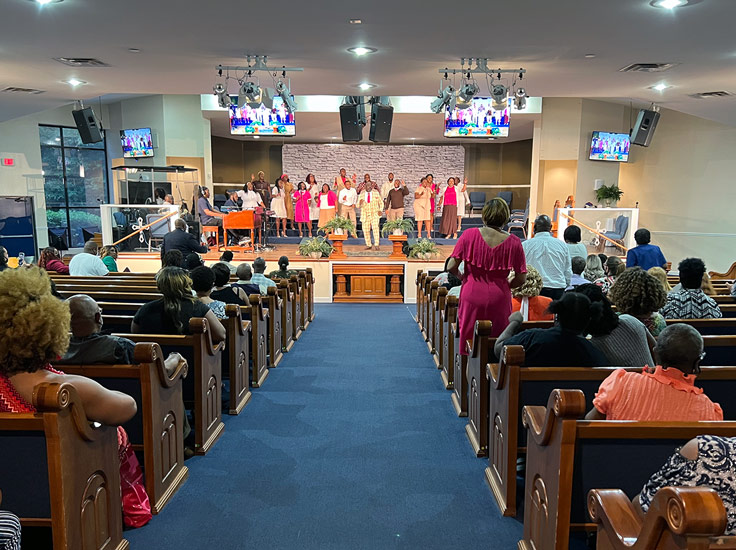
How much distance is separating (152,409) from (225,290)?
205 cm

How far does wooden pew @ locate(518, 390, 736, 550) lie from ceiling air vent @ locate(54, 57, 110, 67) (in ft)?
20.9

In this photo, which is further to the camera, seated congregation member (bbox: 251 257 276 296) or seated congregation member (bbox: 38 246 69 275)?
seated congregation member (bbox: 38 246 69 275)

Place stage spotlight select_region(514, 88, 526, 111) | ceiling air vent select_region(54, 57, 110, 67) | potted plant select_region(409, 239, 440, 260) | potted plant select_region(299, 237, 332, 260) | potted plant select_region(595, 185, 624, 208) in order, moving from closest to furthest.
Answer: ceiling air vent select_region(54, 57, 110, 67) < stage spotlight select_region(514, 88, 526, 111) < potted plant select_region(299, 237, 332, 260) < potted plant select_region(409, 239, 440, 260) < potted plant select_region(595, 185, 624, 208)

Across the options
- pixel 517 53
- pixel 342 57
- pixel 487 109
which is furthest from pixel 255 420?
pixel 487 109

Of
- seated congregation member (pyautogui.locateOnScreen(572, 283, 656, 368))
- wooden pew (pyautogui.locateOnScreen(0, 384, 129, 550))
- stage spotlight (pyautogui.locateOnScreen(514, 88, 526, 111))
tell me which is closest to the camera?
wooden pew (pyautogui.locateOnScreen(0, 384, 129, 550))

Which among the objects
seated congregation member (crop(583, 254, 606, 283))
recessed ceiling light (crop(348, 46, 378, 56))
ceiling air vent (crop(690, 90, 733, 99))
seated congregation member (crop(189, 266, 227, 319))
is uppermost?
recessed ceiling light (crop(348, 46, 378, 56))

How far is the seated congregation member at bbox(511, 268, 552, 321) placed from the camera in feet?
12.9

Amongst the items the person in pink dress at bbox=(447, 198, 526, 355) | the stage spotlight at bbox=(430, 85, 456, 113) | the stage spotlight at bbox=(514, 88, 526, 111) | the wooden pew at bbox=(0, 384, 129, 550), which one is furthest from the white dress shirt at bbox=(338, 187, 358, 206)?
the wooden pew at bbox=(0, 384, 129, 550)

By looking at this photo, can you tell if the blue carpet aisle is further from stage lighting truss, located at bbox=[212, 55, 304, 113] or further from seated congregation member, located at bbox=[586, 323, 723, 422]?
stage lighting truss, located at bbox=[212, 55, 304, 113]

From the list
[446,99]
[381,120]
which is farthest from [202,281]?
[381,120]

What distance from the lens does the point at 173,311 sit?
3.39 meters

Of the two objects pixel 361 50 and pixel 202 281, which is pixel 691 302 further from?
pixel 361 50

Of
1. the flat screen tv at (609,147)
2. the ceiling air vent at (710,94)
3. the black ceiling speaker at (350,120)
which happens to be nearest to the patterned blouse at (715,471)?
the ceiling air vent at (710,94)

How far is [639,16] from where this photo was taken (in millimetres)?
4613
